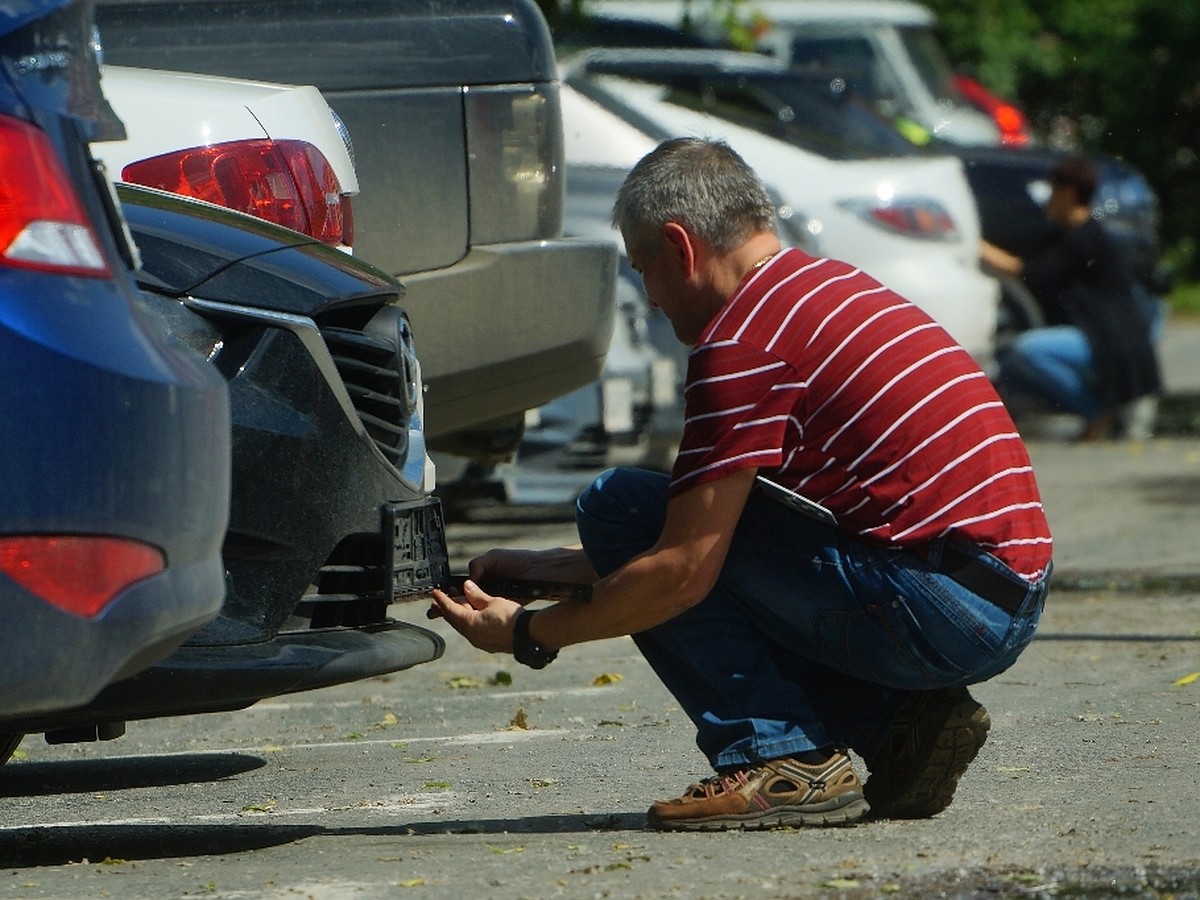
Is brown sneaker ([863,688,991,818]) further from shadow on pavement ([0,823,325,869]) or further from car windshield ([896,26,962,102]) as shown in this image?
car windshield ([896,26,962,102])

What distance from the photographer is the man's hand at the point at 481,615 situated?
3975mm

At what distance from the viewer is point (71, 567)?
308 centimetres

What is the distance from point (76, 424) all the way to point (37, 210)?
309 mm

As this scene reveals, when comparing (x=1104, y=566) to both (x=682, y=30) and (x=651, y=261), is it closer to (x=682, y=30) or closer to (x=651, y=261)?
(x=651, y=261)

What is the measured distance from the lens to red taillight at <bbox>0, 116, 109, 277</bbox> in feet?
10.2

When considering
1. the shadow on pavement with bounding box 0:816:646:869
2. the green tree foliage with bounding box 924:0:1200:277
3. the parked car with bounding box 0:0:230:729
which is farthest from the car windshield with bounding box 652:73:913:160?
the green tree foliage with bounding box 924:0:1200:277

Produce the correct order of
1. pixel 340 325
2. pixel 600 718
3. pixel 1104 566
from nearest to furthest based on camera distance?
pixel 340 325, pixel 600 718, pixel 1104 566

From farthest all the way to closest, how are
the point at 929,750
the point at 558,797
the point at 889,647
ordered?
the point at 558,797 < the point at 929,750 < the point at 889,647

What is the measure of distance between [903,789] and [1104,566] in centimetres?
398

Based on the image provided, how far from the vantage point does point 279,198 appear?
4.55 m

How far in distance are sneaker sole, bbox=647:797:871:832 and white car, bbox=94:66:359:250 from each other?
1.45 m

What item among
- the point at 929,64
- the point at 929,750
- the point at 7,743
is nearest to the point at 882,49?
the point at 929,64

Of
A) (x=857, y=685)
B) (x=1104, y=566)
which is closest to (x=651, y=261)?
(x=857, y=685)

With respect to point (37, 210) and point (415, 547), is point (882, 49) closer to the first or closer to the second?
point (415, 547)
